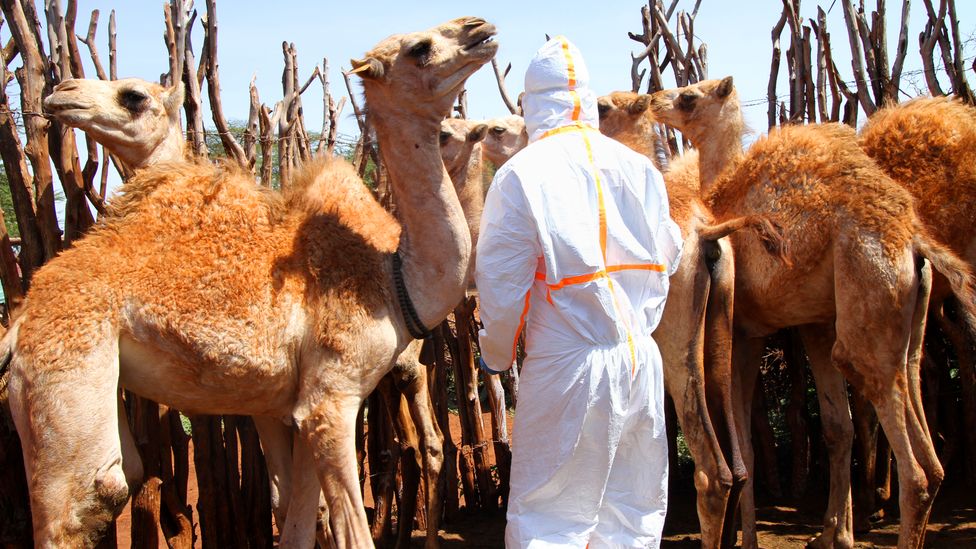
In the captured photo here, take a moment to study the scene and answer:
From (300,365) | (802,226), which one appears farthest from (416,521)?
(802,226)

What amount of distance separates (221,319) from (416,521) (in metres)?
3.55

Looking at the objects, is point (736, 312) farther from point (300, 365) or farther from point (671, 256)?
point (300, 365)

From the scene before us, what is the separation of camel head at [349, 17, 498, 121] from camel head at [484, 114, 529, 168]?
8.76 feet

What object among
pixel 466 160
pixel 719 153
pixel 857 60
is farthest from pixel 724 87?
pixel 466 160

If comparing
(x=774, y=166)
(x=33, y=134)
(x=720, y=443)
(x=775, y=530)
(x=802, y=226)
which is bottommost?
(x=775, y=530)

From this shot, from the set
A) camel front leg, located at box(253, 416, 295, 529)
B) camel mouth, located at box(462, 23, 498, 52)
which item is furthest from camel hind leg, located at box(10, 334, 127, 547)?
camel mouth, located at box(462, 23, 498, 52)

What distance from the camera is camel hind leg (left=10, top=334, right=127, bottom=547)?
13.0 feet

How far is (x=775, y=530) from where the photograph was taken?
6730mm

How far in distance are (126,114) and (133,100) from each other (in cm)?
10

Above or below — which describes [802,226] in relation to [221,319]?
above

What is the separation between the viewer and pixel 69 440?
3.98m

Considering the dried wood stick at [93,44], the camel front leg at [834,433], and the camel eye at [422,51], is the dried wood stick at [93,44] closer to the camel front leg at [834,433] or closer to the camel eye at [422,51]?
the camel eye at [422,51]

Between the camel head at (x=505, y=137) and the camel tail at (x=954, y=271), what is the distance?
2986mm

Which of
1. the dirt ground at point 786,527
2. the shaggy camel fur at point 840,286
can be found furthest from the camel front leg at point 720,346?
the dirt ground at point 786,527
